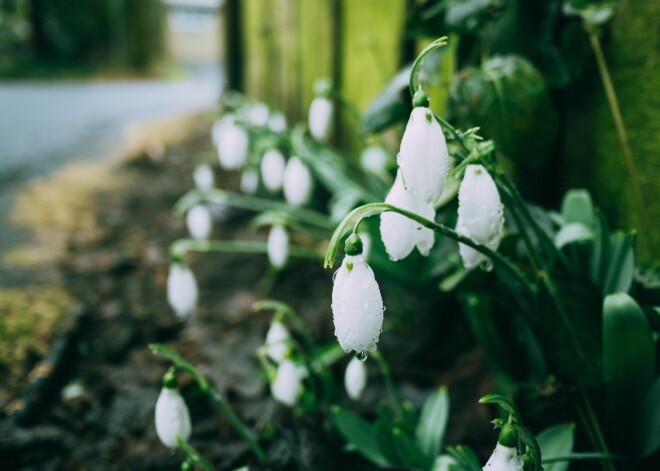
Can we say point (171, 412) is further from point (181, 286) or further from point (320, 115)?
point (320, 115)

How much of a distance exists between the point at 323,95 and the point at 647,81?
79cm

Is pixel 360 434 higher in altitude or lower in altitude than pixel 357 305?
lower

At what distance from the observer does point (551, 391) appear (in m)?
1.13

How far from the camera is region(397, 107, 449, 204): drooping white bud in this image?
0.82 metres

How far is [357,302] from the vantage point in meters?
0.79

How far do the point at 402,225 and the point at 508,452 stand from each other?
13.6 inches

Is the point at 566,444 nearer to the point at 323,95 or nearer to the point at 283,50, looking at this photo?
the point at 323,95

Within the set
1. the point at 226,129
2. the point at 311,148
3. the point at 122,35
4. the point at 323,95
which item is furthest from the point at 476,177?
the point at 122,35

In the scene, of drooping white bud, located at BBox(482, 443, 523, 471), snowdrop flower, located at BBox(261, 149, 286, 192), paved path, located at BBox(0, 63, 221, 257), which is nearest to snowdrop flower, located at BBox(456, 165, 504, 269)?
drooping white bud, located at BBox(482, 443, 523, 471)

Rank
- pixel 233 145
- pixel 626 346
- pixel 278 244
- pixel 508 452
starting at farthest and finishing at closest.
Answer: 1. pixel 233 145
2. pixel 278 244
3. pixel 626 346
4. pixel 508 452

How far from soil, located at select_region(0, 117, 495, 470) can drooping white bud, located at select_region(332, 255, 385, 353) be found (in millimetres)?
474

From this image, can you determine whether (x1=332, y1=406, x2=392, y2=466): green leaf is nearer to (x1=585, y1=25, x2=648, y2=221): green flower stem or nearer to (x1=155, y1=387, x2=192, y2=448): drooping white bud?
(x1=155, y1=387, x2=192, y2=448): drooping white bud

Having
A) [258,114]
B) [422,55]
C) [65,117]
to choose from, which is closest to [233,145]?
[258,114]

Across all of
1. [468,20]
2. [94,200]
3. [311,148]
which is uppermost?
[468,20]
